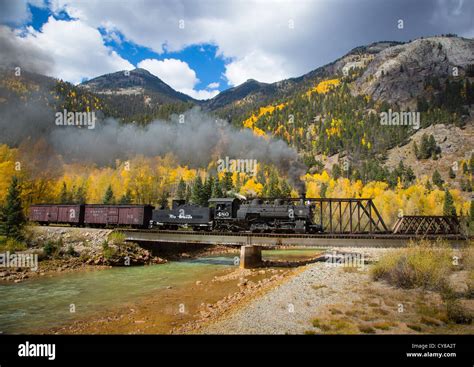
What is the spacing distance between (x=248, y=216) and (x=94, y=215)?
24.7 meters

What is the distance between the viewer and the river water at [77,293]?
15075 mm

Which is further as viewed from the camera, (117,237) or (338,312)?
(117,237)

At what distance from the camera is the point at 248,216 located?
3042cm

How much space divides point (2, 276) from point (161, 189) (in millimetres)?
73125

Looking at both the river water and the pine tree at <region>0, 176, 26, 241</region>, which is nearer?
the river water

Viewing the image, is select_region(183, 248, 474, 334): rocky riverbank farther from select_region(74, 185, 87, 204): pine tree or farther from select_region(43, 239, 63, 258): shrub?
select_region(74, 185, 87, 204): pine tree

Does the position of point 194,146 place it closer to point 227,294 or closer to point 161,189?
point 161,189

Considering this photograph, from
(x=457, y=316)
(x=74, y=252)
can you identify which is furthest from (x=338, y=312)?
(x=74, y=252)

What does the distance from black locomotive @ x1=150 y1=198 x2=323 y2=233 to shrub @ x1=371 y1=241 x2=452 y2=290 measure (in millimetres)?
9768

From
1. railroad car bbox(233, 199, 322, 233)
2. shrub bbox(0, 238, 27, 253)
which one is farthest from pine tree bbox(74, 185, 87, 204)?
railroad car bbox(233, 199, 322, 233)

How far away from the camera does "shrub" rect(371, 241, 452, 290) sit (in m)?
15.9

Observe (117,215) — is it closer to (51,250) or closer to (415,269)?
(51,250)

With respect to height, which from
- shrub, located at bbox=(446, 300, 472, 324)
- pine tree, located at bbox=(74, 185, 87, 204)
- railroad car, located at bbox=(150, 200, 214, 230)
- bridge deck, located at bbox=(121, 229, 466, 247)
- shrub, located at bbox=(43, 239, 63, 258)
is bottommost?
shrub, located at bbox=(43, 239, 63, 258)

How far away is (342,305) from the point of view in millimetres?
13594
